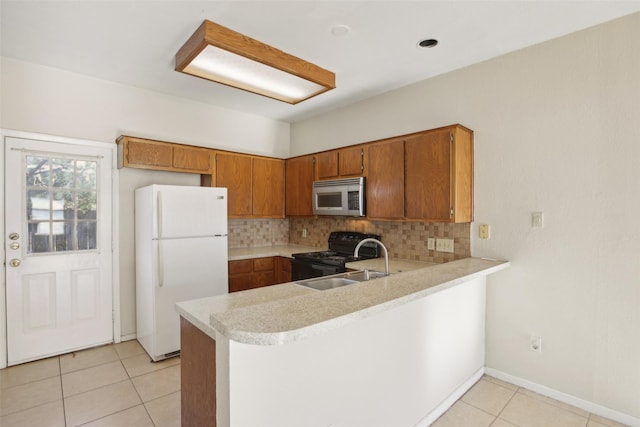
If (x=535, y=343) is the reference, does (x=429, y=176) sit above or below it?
above

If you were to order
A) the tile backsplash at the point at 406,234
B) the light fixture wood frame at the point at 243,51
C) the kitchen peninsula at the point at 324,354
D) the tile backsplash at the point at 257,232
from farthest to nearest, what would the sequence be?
the tile backsplash at the point at 257,232, the tile backsplash at the point at 406,234, the light fixture wood frame at the point at 243,51, the kitchen peninsula at the point at 324,354

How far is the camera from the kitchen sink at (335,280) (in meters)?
2.13

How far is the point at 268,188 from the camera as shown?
4.18 metres

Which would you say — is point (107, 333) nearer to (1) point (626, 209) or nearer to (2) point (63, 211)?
(2) point (63, 211)

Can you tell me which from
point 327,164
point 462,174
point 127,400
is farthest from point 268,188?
point 127,400

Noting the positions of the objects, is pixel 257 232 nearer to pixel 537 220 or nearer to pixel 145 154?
pixel 145 154

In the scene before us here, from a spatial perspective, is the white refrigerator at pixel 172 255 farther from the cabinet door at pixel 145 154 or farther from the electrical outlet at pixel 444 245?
the electrical outlet at pixel 444 245

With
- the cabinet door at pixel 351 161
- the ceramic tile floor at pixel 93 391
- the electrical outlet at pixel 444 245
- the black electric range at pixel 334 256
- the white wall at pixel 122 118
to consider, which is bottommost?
the ceramic tile floor at pixel 93 391

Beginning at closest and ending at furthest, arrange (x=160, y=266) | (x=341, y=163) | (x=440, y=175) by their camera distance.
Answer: (x=440, y=175) < (x=160, y=266) < (x=341, y=163)

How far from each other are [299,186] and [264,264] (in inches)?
42.1

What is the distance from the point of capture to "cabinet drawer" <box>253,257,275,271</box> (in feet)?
12.3

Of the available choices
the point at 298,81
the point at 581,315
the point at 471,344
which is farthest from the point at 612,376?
the point at 298,81

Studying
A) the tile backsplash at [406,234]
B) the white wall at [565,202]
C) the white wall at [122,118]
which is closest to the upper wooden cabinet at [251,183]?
the white wall at [122,118]

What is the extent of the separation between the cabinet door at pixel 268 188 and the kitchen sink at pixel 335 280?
2015mm
